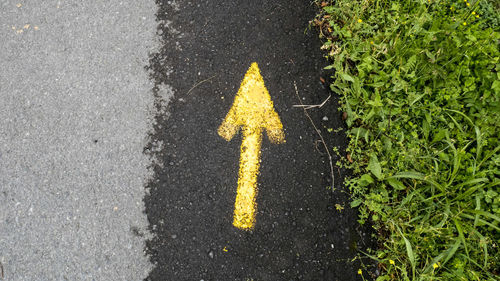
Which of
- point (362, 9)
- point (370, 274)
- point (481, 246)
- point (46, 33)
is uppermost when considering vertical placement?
point (362, 9)

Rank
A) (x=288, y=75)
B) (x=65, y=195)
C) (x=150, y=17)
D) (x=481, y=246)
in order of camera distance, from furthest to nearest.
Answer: (x=150, y=17)
(x=288, y=75)
(x=65, y=195)
(x=481, y=246)

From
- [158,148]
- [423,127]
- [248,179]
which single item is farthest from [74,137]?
[423,127]

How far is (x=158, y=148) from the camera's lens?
7.64 feet

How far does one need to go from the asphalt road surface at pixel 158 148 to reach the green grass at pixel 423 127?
21cm

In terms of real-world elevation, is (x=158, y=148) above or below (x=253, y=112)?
below

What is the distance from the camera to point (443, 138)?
2.27m

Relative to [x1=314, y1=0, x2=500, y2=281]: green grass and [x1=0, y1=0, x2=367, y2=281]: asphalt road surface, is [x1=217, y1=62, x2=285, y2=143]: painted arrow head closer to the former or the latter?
[x1=0, y1=0, x2=367, y2=281]: asphalt road surface

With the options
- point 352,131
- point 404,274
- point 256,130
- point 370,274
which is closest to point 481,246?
point 404,274

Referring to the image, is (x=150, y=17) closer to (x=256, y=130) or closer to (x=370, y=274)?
(x=256, y=130)

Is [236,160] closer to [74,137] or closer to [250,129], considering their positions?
[250,129]

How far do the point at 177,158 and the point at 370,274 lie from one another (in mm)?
1645

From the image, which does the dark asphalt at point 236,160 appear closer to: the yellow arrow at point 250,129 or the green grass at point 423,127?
the yellow arrow at point 250,129

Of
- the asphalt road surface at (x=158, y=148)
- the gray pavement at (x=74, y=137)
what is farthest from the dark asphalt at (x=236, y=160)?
the gray pavement at (x=74, y=137)

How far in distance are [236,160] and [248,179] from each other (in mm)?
173
